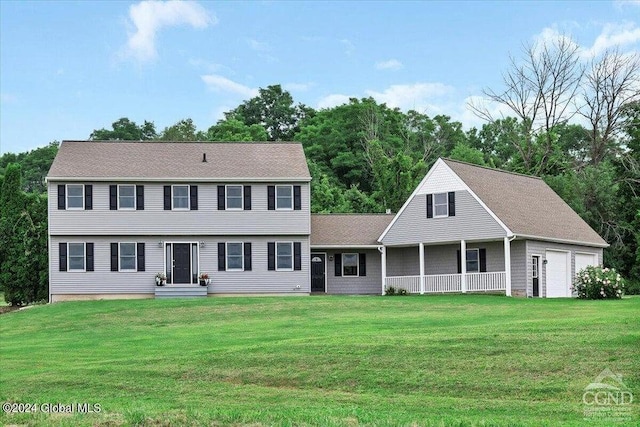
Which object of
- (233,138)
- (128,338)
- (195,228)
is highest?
(233,138)

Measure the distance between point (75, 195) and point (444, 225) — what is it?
1573cm

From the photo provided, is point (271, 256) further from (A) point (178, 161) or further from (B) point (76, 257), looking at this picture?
(B) point (76, 257)

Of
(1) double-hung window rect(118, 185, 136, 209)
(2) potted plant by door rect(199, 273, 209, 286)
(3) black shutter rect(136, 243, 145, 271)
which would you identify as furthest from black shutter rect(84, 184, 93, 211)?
(2) potted plant by door rect(199, 273, 209, 286)

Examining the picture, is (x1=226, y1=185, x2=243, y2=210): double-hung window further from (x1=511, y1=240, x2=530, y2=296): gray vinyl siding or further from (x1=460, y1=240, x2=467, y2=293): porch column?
(x1=511, y1=240, x2=530, y2=296): gray vinyl siding

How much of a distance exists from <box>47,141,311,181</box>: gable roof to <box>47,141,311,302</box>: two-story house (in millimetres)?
85

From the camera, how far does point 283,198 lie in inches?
1756

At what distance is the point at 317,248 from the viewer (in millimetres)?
46250

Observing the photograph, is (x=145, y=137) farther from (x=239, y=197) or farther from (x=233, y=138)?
(x=239, y=197)

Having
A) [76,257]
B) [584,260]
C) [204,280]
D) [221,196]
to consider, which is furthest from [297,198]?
[584,260]

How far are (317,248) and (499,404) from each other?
95.5 ft

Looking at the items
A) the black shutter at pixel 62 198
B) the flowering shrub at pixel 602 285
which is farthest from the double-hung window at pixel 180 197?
the flowering shrub at pixel 602 285

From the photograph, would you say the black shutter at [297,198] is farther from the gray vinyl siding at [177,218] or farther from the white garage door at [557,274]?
the white garage door at [557,274]

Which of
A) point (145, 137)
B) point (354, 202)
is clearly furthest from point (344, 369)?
point (145, 137)

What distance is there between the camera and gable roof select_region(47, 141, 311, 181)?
144ft
